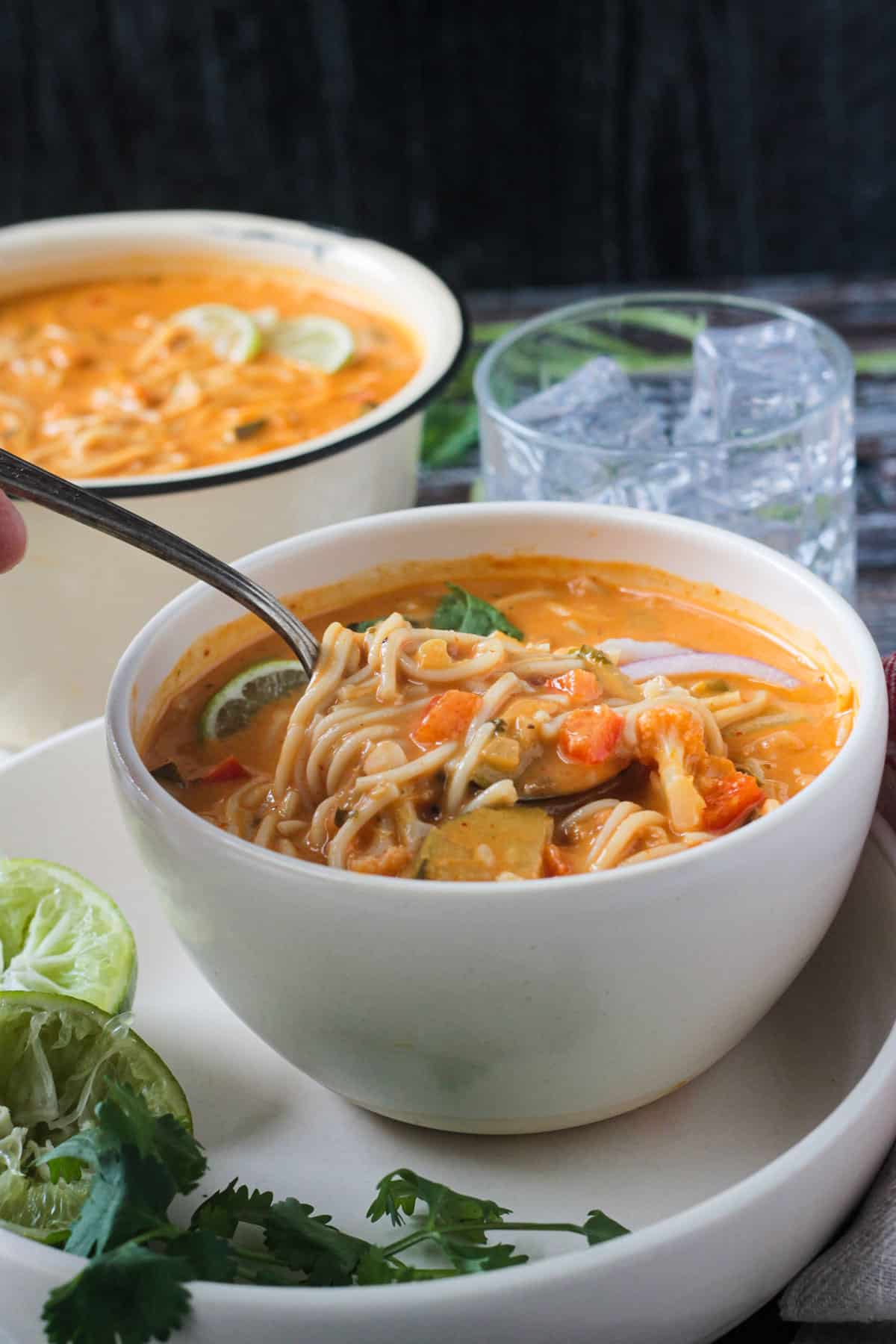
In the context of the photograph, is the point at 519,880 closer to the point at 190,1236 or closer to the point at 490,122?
the point at 190,1236

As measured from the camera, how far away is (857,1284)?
165cm

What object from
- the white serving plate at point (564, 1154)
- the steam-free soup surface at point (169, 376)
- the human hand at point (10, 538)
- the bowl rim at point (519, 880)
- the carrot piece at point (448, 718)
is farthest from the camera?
the steam-free soup surface at point (169, 376)

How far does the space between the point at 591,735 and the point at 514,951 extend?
1.18 feet

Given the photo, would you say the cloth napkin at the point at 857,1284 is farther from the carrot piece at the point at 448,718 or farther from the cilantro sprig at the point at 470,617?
the cilantro sprig at the point at 470,617

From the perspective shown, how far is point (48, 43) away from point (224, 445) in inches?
134

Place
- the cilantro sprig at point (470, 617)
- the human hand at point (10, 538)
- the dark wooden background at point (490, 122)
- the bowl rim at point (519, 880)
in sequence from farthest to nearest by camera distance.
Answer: the dark wooden background at point (490, 122), the cilantro sprig at point (470, 617), the human hand at point (10, 538), the bowl rim at point (519, 880)

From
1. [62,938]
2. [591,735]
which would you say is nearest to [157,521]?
[62,938]

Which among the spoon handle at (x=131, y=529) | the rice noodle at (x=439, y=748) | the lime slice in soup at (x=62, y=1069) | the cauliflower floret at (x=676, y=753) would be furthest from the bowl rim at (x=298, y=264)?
the cauliflower floret at (x=676, y=753)

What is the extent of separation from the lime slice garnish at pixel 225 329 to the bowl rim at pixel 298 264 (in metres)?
0.30

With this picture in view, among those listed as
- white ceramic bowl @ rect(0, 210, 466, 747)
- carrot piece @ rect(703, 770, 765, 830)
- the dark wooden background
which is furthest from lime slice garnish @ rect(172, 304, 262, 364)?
the dark wooden background

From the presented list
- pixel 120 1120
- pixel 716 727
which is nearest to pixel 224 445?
pixel 716 727

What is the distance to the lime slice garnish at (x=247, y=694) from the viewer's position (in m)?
2.15

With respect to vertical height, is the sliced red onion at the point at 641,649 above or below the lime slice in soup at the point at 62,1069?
above

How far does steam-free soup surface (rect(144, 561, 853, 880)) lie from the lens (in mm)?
1851
